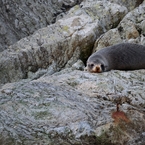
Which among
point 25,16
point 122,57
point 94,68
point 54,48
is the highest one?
point 25,16

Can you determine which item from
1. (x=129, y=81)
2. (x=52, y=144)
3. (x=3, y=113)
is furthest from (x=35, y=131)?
(x=129, y=81)

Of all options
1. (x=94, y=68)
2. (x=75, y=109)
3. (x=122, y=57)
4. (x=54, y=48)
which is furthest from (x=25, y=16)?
(x=75, y=109)

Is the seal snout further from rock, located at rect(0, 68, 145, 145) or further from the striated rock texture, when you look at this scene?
the striated rock texture

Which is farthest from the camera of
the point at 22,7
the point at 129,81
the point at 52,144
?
the point at 22,7

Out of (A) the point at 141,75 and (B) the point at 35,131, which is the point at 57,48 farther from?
(B) the point at 35,131

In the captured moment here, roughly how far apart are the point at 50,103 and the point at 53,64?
19.0ft

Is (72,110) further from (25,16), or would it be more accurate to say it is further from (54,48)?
(25,16)

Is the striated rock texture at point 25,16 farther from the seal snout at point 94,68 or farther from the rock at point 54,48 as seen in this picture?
the seal snout at point 94,68

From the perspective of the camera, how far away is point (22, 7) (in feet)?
57.1

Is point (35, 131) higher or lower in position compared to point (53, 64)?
higher

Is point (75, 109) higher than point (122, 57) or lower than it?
higher

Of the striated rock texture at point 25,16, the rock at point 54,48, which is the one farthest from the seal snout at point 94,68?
the striated rock texture at point 25,16

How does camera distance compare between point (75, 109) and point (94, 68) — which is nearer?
point (75, 109)

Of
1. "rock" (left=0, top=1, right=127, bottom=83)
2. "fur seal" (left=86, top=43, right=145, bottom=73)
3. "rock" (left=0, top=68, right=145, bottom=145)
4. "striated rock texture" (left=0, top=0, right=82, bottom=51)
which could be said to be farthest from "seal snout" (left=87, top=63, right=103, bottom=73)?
"striated rock texture" (left=0, top=0, right=82, bottom=51)
